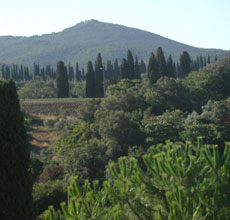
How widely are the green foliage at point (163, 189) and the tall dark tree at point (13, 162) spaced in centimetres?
252

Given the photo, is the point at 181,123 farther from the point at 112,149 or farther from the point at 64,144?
the point at 64,144

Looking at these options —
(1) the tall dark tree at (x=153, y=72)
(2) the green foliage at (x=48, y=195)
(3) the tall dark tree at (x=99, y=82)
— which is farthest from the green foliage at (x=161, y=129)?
(3) the tall dark tree at (x=99, y=82)

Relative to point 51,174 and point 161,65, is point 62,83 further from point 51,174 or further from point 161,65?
point 51,174

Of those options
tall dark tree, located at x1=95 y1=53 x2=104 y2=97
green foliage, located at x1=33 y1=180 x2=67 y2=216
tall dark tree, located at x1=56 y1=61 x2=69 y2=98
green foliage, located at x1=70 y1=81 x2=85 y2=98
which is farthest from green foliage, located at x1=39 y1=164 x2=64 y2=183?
green foliage, located at x1=70 y1=81 x2=85 y2=98

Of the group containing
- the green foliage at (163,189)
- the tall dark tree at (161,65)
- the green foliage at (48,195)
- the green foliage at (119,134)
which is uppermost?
the tall dark tree at (161,65)

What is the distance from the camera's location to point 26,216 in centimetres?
879

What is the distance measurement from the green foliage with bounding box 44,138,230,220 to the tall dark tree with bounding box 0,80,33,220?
8.27 feet

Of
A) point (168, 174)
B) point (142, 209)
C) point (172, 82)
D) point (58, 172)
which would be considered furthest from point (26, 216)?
point (172, 82)

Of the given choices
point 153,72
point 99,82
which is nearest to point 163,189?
point 153,72

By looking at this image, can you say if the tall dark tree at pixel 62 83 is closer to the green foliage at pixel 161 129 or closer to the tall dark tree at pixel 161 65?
the tall dark tree at pixel 161 65

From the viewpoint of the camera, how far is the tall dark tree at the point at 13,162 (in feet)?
28.0

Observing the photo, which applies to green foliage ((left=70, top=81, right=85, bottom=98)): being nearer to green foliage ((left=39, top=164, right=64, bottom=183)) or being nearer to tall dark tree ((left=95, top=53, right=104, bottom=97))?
tall dark tree ((left=95, top=53, right=104, bottom=97))

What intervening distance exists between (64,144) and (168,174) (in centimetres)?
1968

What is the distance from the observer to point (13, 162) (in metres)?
8.73
